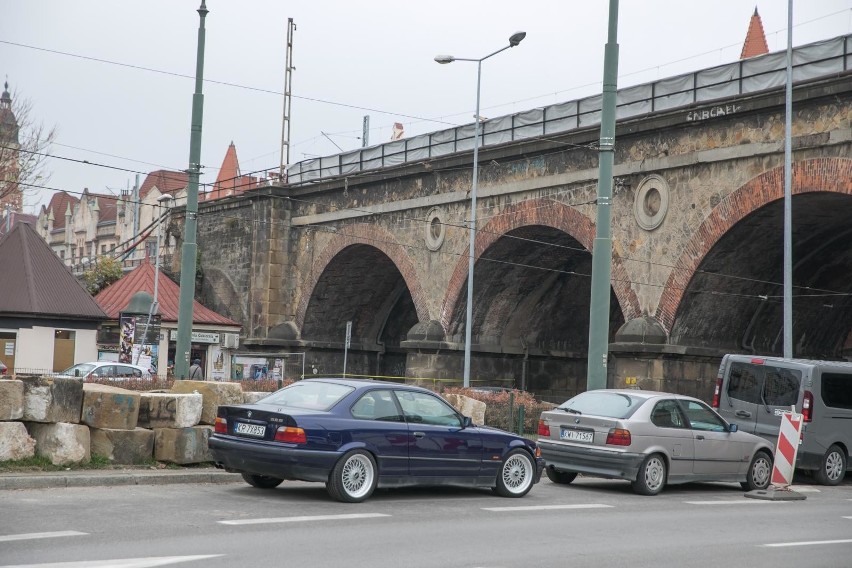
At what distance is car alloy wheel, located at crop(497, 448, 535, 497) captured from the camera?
43.0 feet

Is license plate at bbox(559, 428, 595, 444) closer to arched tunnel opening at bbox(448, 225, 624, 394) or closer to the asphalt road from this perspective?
the asphalt road

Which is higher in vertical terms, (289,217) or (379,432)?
(289,217)

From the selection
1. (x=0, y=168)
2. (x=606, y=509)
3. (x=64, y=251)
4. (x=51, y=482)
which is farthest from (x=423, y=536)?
(x=64, y=251)

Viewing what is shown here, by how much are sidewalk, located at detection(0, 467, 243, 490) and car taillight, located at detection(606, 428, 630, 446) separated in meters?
4.57

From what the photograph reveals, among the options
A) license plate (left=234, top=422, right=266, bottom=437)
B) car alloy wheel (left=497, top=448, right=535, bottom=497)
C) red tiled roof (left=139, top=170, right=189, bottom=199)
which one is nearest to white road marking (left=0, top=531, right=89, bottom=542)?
license plate (left=234, top=422, right=266, bottom=437)

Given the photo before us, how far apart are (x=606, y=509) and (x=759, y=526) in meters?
1.66

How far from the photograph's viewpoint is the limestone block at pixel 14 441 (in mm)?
12156

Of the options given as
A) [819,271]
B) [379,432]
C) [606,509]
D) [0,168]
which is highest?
[0,168]

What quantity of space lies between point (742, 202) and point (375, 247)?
15050 millimetres

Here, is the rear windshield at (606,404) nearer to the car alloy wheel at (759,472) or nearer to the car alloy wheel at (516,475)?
the car alloy wheel at (516,475)

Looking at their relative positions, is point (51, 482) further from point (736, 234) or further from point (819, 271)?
point (819, 271)

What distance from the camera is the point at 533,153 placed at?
3088 centimetres

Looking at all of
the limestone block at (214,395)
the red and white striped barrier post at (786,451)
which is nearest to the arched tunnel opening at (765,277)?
the red and white striped barrier post at (786,451)

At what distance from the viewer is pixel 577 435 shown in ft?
48.0
